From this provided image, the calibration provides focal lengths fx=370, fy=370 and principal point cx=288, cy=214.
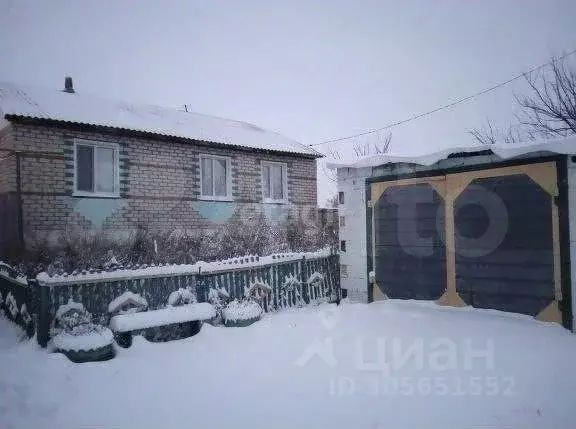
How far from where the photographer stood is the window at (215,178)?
11.8 metres

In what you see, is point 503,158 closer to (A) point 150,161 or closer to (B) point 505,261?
(B) point 505,261

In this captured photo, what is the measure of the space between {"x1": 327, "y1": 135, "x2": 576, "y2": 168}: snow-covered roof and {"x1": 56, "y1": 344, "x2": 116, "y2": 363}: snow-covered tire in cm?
476

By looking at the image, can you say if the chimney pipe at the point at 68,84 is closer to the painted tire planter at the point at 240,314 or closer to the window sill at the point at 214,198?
A: the window sill at the point at 214,198

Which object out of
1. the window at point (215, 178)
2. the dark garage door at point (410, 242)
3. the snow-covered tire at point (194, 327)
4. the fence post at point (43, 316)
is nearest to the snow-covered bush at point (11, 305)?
the fence post at point (43, 316)

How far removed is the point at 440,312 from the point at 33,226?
9.01 metres

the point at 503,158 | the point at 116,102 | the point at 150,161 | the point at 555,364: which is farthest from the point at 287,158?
the point at 555,364

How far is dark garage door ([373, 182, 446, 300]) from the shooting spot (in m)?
6.27

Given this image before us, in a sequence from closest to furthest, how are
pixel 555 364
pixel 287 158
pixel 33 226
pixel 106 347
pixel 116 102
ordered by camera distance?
pixel 555 364 < pixel 106 347 < pixel 33 226 < pixel 116 102 < pixel 287 158

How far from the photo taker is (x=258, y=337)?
5.09 meters

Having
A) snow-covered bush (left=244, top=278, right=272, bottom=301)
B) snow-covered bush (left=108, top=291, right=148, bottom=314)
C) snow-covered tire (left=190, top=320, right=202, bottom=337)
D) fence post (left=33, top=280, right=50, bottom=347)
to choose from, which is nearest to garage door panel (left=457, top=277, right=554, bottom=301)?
snow-covered bush (left=244, top=278, right=272, bottom=301)

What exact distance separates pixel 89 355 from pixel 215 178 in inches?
328

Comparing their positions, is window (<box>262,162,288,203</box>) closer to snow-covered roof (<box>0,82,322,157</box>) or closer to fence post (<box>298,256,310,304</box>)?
snow-covered roof (<box>0,82,322,157</box>)

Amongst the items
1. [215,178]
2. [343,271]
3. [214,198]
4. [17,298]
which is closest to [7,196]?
[17,298]

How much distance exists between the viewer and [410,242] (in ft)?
21.4
